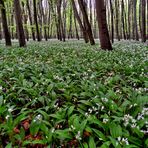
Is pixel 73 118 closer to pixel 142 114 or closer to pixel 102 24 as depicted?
pixel 142 114

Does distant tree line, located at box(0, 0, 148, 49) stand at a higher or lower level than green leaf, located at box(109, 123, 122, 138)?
higher

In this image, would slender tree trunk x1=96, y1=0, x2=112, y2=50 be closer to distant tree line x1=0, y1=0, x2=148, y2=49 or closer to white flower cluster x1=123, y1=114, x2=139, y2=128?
distant tree line x1=0, y1=0, x2=148, y2=49

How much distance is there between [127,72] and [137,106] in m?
2.59

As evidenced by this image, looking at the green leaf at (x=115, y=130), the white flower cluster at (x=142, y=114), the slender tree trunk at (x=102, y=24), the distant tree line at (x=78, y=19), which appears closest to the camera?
the green leaf at (x=115, y=130)

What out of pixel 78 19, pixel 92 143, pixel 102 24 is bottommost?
pixel 92 143

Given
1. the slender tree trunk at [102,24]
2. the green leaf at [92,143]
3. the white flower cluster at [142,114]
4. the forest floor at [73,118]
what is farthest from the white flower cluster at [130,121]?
the slender tree trunk at [102,24]

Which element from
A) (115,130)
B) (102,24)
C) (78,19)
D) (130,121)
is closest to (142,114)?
(130,121)

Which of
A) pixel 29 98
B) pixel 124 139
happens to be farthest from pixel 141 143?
pixel 29 98

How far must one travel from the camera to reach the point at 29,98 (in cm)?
422

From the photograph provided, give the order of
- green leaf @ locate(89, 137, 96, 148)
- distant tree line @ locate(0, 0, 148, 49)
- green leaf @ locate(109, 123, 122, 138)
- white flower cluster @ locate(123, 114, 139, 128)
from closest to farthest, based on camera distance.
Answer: green leaf @ locate(89, 137, 96, 148)
green leaf @ locate(109, 123, 122, 138)
white flower cluster @ locate(123, 114, 139, 128)
distant tree line @ locate(0, 0, 148, 49)

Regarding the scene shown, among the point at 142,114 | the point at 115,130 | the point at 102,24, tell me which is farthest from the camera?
the point at 102,24

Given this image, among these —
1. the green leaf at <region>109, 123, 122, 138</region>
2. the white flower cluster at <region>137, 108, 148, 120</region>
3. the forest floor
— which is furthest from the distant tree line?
the green leaf at <region>109, 123, 122, 138</region>

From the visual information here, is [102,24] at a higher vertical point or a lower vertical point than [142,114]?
higher

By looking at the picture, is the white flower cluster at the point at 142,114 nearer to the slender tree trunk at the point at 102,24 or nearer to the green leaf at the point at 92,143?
the green leaf at the point at 92,143
